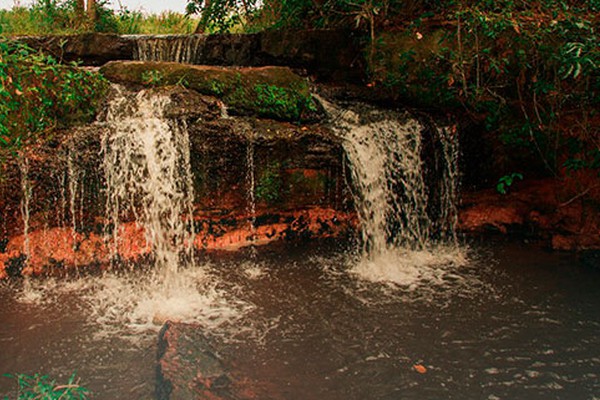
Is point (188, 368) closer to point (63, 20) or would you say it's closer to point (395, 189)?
point (395, 189)

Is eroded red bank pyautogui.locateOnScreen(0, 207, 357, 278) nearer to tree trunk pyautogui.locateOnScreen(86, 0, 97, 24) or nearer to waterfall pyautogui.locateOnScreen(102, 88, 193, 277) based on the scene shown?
waterfall pyautogui.locateOnScreen(102, 88, 193, 277)

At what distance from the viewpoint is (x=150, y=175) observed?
5.18 m

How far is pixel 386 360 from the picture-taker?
352 centimetres

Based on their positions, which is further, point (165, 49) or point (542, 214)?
point (165, 49)

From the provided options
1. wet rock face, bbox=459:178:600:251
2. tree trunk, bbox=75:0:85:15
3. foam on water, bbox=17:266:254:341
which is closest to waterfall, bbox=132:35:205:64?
tree trunk, bbox=75:0:85:15

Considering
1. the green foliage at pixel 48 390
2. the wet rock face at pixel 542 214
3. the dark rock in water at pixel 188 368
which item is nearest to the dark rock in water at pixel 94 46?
the dark rock in water at pixel 188 368

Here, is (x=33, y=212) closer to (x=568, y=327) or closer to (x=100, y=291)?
(x=100, y=291)

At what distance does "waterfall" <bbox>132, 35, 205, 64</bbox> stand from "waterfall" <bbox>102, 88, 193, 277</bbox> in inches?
112

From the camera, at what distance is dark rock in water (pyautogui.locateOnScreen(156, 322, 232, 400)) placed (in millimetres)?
2885

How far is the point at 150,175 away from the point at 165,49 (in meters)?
3.97

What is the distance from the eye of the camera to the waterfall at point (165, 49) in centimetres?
814

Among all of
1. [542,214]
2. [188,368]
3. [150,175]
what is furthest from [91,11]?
[542,214]

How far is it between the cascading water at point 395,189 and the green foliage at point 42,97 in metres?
3.27

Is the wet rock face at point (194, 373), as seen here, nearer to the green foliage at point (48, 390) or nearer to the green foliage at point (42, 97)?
the green foliage at point (48, 390)
